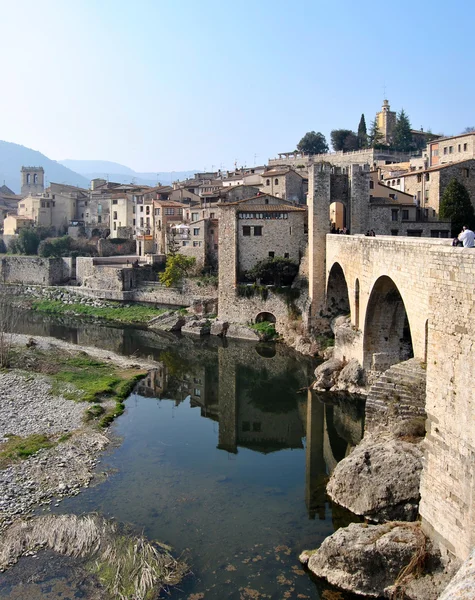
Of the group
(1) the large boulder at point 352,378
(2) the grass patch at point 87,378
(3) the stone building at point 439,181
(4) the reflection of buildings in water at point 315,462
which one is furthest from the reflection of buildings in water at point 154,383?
(3) the stone building at point 439,181

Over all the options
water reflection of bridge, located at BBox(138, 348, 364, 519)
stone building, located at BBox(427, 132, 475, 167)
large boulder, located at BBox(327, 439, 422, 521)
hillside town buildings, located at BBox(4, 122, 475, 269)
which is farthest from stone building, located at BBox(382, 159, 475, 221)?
large boulder, located at BBox(327, 439, 422, 521)

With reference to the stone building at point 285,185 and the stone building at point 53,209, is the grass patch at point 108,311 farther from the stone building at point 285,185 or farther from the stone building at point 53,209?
the stone building at point 53,209

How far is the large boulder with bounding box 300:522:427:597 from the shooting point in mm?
10312

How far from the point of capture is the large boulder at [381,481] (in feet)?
40.0

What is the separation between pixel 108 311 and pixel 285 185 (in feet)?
49.6

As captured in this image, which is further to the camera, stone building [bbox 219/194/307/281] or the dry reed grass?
stone building [bbox 219/194/307/281]

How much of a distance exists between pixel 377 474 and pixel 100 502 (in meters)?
5.90

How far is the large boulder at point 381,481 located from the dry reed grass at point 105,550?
3874 millimetres

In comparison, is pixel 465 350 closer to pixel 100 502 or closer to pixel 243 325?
pixel 100 502

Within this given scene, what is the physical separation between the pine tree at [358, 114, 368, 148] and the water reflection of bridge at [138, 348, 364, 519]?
4209 cm

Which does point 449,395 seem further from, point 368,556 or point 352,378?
point 352,378

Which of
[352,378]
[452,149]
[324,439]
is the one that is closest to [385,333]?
[352,378]

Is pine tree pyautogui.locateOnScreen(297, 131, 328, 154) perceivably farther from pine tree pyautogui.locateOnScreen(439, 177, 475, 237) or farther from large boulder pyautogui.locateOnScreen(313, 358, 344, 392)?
large boulder pyautogui.locateOnScreen(313, 358, 344, 392)

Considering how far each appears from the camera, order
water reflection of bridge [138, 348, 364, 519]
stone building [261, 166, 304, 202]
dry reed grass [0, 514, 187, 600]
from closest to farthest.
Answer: dry reed grass [0, 514, 187, 600] < water reflection of bridge [138, 348, 364, 519] < stone building [261, 166, 304, 202]
